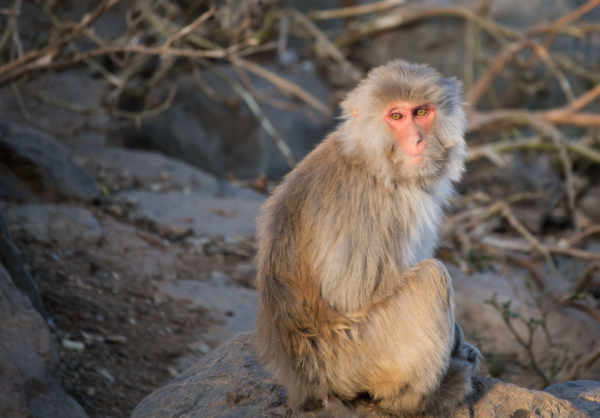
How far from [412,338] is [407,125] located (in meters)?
1.00

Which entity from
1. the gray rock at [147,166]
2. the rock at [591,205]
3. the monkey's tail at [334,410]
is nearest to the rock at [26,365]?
the monkey's tail at [334,410]

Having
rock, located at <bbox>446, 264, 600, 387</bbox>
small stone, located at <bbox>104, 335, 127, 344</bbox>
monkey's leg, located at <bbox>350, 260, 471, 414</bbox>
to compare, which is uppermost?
monkey's leg, located at <bbox>350, 260, 471, 414</bbox>

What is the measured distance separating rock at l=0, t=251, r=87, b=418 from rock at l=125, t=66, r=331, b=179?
6.01m

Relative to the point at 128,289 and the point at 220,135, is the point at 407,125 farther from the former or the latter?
the point at 220,135

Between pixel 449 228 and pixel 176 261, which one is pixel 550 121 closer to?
pixel 449 228

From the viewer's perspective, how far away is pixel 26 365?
2.92m

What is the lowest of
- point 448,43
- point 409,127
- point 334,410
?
point 334,410

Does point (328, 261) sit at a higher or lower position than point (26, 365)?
higher

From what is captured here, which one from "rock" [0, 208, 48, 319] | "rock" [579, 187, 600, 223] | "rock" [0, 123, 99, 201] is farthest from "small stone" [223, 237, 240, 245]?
"rock" [579, 187, 600, 223]

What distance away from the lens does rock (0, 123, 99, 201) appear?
503 centimetres

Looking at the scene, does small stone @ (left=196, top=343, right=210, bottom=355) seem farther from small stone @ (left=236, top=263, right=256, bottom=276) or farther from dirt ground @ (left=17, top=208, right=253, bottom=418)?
small stone @ (left=236, top=263, right=256, bottom=276)

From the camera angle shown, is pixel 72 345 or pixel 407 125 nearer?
pixel 407 125

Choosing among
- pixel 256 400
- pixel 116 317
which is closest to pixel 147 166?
pixel 116 317

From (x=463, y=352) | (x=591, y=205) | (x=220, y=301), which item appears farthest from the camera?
(x=591, y=205)
